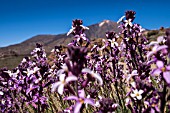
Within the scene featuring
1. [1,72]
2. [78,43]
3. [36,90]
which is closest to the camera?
[36,90]

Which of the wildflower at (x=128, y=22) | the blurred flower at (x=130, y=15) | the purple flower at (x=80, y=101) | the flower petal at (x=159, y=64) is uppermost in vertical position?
the blurred flower at (x=130, y=15)

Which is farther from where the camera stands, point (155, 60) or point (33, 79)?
point (33, 79)

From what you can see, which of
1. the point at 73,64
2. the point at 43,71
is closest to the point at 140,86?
the point at 73,64

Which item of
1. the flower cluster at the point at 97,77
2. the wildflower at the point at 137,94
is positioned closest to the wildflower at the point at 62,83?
the flower cluster at the point at 97,77

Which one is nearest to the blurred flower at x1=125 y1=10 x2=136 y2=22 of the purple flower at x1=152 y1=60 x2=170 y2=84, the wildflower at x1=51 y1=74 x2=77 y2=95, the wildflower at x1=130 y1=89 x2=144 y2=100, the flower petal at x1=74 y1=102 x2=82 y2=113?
the wildflower at x1=130 y1=89 x2=144 y2=100

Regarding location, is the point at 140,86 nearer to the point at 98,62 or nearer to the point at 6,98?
the point at 98,62

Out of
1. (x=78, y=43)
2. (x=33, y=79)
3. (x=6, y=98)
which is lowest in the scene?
(x=6, y=98)

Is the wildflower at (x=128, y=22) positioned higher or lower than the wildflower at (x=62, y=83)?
higher

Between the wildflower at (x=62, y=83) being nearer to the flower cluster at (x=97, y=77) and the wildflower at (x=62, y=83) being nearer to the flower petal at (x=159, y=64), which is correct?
the flower cluster at (x=97, y=77)

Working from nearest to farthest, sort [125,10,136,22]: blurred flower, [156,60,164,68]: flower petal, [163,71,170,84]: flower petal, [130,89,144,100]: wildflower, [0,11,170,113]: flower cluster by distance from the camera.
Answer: [163,71,170,84]: flower petal → [156,60,164,68]: flower petal → [0,11,170,113]: flower cluster → [130,89,144,100]: wildflower → [125,10,136,22]: blurred flower

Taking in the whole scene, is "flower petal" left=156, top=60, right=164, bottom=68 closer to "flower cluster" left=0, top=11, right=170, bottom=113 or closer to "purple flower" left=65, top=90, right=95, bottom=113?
"flower cluster" left=0, top=11, right=170, bottom=113

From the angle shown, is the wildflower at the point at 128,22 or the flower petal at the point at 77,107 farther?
the wildflower at the point at 128,22
